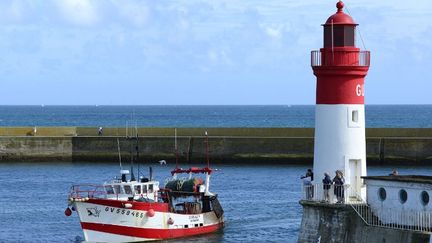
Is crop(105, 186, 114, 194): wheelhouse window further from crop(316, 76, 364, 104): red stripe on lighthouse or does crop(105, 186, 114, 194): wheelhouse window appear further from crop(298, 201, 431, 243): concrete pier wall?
crop(316, 76, 364, 104): red stripe on lighthouse

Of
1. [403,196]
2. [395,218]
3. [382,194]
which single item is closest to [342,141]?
[382,194]

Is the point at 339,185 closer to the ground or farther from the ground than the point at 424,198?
farther from the ground

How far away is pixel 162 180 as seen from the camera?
186 ft

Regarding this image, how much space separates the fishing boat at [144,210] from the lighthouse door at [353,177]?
10.6 metres

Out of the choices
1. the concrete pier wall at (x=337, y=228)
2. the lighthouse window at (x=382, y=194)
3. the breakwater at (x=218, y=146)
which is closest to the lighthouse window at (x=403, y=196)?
the lighthouse window at (x=382, y=194)

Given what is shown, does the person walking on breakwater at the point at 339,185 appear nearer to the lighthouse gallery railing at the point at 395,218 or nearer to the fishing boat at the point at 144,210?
the lighthouse gallery railing at the point at 395,218

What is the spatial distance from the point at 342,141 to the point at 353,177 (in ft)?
3.33

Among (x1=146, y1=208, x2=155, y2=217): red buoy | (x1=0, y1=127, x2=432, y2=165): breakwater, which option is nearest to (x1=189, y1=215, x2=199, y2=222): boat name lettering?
(x1=146, y1=208, x2=155, y2=217): red buoy

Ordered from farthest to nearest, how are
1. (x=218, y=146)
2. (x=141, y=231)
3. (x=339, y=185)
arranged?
(x=218, y=146) → (x=141, y=231) → (x=339, y=185)

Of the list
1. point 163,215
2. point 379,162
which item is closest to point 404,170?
point 379,162

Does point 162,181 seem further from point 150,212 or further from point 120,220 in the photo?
point 120,220

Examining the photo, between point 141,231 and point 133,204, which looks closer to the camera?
point 133,204

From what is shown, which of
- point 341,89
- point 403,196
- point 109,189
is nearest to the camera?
point 403,196

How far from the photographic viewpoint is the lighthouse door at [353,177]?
26.9 metres
